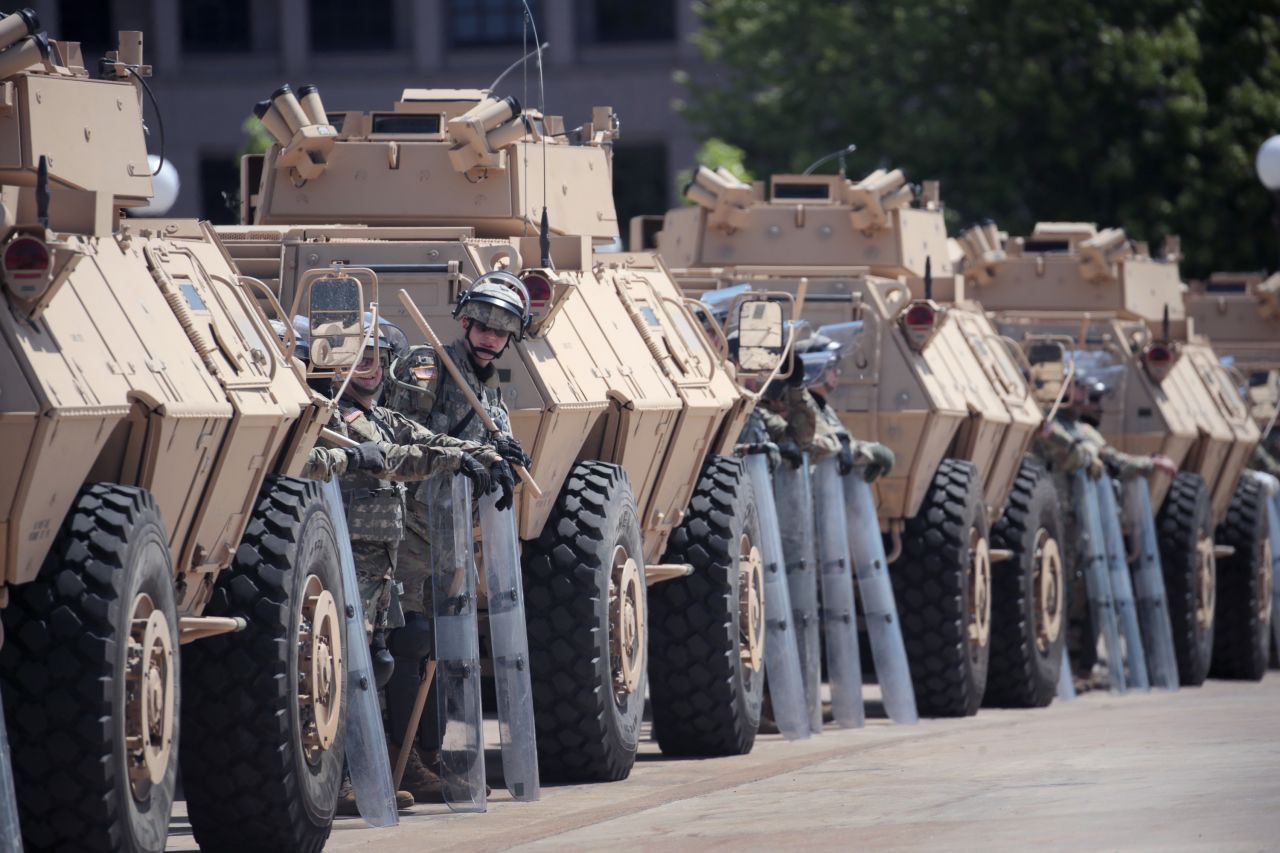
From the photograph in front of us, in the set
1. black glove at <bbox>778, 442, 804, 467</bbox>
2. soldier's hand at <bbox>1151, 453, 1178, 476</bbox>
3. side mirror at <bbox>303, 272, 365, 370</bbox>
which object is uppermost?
side mirror at <bbox>303, 272, 365, 370</bbox>

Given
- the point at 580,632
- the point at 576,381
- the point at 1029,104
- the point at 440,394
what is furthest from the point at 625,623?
the point at 1029,104

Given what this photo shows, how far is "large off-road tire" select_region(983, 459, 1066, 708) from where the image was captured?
624 inches

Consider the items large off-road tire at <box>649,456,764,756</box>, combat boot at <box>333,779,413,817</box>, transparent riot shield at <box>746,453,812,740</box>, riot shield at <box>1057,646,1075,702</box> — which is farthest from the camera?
riot shield at <box>1057,646,1075,702</box>

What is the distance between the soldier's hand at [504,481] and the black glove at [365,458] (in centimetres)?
48

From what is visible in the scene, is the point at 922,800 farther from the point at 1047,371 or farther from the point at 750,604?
the point at 1047,371

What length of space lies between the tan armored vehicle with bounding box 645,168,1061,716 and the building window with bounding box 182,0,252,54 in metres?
21.4

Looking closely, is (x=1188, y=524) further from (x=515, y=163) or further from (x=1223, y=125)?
(x=1223, y=125)

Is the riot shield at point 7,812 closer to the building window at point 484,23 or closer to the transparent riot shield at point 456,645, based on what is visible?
the transparent riot shield at point 456,645

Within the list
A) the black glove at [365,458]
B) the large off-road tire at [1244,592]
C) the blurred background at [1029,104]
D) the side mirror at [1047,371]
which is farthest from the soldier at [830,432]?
the blurred background at [1029,104]

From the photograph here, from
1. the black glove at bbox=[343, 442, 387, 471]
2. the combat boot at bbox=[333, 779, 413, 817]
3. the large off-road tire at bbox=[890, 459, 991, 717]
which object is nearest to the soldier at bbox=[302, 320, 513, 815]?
the black glove at bbox=[343, 442, 387, 471]

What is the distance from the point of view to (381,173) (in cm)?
1290

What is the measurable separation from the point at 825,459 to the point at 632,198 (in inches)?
975

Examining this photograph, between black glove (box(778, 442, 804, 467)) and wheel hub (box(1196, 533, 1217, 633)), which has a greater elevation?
black glove (box(778, 442, 804, 467))

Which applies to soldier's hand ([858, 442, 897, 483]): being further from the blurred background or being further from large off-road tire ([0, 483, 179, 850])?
the blurred background
